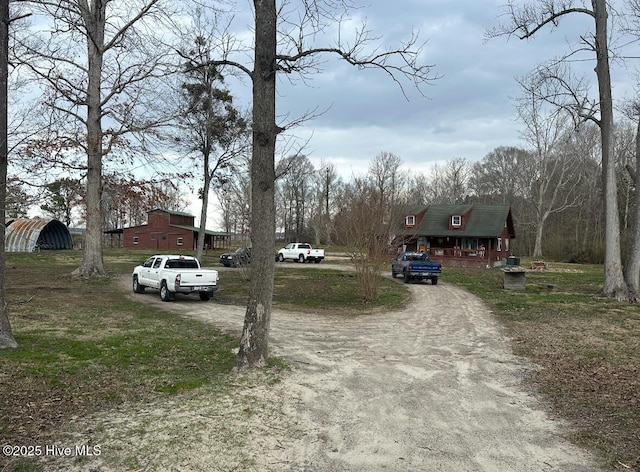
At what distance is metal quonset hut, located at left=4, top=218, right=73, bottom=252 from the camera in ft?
153

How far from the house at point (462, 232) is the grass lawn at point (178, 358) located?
85.4 feet

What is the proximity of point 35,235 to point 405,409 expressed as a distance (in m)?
51.5

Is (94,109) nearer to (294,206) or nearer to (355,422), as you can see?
(355,422)

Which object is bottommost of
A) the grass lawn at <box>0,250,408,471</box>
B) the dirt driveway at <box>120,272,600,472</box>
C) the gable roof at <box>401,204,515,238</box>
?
the dirt driveway at <box>120,272,600,472</box>

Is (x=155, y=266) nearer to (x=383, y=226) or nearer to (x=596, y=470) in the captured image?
(x=383, y=226)

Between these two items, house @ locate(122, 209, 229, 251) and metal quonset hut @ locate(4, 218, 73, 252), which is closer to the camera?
metal quonset hut @ locate(4, 218, 73, 252)

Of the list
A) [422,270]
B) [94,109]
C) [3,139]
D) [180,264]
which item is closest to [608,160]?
[422,270]

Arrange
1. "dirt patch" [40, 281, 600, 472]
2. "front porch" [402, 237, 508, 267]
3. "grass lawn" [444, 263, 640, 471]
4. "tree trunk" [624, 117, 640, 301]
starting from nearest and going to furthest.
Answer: "dirt patch" [40, 281, 600, 472] → "grass lawn" [444, 263, 640, 471] → "tree trunk" [624, 117, 640, 301] → "front porch" [402, 237, 508, 267]

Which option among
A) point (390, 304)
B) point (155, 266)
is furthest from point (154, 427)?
point (155, 266)

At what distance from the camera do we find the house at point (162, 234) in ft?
205

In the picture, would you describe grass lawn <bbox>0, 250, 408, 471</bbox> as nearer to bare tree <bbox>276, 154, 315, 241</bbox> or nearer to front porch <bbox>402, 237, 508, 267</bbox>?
front porch <bbox>402, 237, 508, 267</bbox>

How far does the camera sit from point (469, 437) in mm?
4824

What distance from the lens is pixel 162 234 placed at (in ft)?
206

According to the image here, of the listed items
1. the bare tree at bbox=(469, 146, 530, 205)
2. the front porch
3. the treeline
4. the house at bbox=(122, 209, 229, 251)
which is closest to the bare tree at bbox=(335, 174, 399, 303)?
the treeline
